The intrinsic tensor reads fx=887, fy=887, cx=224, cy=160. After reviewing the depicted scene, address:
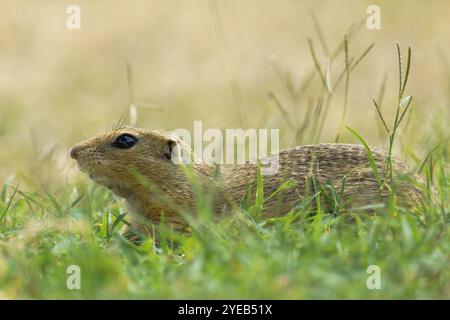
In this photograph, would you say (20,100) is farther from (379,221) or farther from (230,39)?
(379,221)

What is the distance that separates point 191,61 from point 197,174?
23.5 ft

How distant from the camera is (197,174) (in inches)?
233

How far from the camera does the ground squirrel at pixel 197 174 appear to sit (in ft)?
18.2

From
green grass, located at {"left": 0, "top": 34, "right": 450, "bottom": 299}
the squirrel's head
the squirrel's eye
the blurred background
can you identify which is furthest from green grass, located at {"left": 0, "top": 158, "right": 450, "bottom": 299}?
the blurred background

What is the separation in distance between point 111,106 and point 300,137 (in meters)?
4.96

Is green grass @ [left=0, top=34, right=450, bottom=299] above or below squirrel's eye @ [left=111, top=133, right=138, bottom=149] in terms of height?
below

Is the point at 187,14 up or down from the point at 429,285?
up

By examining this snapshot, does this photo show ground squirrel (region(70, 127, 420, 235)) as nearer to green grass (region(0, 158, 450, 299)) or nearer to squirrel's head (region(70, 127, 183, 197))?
squirrel's head (region(70, 127, 183, 197))

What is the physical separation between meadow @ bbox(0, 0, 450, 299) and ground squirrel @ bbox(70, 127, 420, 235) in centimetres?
16

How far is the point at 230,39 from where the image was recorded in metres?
13.6

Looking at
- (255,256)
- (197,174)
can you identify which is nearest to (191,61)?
(197,174)

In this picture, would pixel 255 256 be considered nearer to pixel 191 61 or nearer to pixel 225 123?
pixel 225 123

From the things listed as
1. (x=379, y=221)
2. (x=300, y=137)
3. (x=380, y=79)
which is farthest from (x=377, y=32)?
(x=379, y=221)

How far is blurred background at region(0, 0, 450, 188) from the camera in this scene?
36.2 feet
